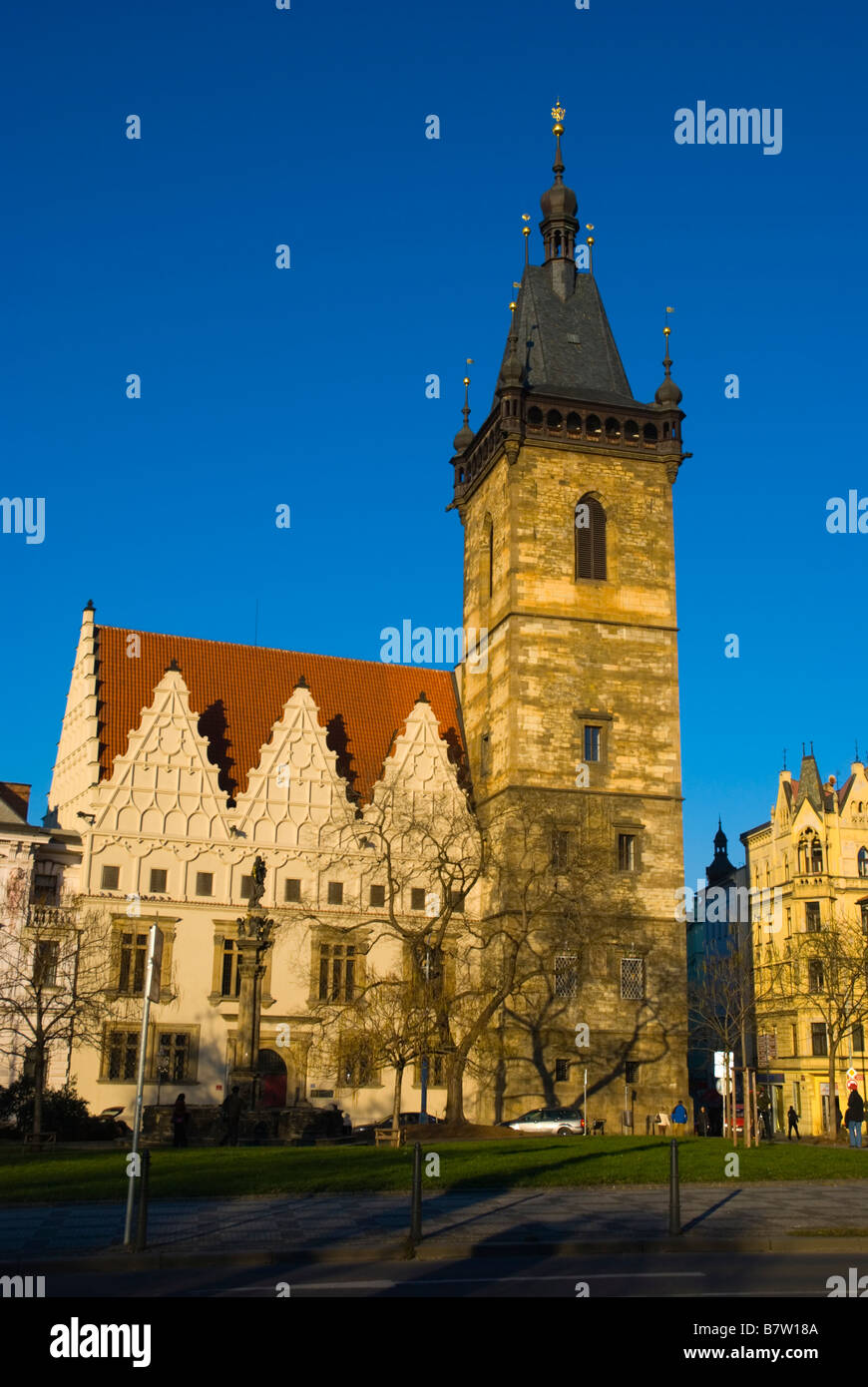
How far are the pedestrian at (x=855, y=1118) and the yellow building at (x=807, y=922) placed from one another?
800 inches

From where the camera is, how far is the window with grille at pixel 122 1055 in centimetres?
4359

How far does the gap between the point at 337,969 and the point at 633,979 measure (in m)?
10.5

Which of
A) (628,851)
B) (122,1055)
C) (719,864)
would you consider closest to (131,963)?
(122,1055)

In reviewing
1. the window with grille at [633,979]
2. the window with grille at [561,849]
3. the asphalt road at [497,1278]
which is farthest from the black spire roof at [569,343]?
the asphalt road at [497,1278]

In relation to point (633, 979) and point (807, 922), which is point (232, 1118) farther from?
point (807, 922)

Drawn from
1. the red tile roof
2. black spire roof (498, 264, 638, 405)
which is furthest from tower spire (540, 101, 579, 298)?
the red tile roof

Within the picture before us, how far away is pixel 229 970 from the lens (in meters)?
46.2

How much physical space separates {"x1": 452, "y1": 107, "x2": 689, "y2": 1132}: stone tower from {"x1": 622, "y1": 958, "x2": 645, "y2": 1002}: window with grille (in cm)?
5

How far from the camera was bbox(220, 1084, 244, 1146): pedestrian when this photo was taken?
30.7 meters

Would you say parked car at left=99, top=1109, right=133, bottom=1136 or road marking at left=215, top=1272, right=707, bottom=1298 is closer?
road marking at left=215, top=1272, right=707, bottom=1298

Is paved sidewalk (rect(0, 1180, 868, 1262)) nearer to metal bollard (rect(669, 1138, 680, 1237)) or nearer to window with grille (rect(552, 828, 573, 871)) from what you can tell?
metal bollard (rect(669, 1138, 680, 1237))
